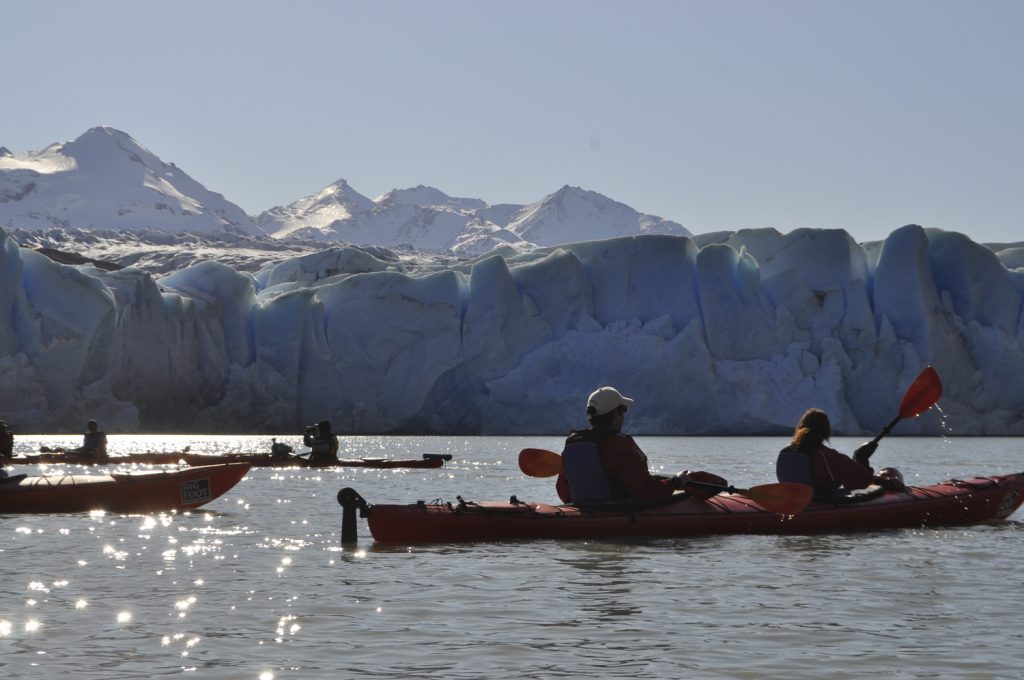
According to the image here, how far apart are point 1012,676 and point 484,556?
5.26 meters

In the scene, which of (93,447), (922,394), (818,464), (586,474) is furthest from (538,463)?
(93,447)

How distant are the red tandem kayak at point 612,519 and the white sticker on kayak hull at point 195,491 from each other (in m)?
4.49

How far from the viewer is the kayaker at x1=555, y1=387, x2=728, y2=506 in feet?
34.7

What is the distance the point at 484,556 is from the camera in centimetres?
1052

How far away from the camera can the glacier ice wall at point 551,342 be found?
38.5m

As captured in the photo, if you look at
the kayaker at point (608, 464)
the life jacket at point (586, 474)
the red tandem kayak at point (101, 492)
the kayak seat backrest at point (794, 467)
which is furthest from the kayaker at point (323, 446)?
the kayak seat backrest at point (794, 467)

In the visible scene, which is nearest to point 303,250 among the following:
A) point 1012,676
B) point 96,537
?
point 96,537

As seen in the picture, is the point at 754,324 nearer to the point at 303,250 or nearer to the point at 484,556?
the point at 484,556

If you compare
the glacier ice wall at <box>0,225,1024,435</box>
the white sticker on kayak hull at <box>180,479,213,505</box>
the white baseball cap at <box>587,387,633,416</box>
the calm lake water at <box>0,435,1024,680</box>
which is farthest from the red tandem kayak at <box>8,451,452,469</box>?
the glacier ice wall at <box>0,225,1024,435</box>

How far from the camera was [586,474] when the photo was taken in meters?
11.0

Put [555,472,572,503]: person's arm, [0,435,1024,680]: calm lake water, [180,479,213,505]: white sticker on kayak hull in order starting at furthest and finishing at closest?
[180,479,213,505]: white sticker on kayak hull → [555,472,572,503]: person's arm → [0,435,1024,680]: calm lake water

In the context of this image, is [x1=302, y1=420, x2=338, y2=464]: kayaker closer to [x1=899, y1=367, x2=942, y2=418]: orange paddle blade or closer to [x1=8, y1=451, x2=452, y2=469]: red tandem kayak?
[x1=8, y1=451, x2=452, y2=469]: red tandem kayak

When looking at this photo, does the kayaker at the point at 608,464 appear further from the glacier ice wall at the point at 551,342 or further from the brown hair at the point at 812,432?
the glacier ice wall at the point at 551,342

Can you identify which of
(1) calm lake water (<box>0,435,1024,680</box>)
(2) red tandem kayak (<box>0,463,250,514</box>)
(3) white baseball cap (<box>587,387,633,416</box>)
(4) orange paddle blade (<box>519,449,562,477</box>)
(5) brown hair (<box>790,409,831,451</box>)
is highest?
(3) white baseball cap (<box>587,387,633,416</box>)
